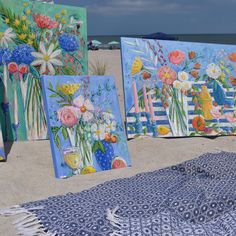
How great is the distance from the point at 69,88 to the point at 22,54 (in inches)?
43.6

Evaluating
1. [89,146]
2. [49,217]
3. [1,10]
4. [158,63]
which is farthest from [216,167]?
[1,10]

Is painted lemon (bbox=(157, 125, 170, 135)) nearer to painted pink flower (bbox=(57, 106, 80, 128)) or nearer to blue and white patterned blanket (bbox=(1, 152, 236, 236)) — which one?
painted pink flower (bbox=(57, 106, 80, 128))

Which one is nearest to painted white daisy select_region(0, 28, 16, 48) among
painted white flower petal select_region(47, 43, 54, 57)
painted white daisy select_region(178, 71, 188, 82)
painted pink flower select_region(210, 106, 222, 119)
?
painted white flower petal select_region(47, 43, 54, 57)

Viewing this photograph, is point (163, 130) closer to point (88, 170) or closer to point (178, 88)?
point (178, 88)

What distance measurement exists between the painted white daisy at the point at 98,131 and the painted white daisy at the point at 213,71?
215cm

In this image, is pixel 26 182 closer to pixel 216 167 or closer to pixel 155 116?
pixel 216 167

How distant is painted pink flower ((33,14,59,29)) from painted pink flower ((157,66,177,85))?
1549 millimetres

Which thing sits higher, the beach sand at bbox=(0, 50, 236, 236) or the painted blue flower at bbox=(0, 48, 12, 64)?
the painted blue flower at bbox=(0, 48, 12, 64)

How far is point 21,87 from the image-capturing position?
596 centimetres

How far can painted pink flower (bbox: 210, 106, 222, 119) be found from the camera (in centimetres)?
648

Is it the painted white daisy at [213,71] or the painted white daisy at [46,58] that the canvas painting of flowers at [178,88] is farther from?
the painted white daisy at [46,58]

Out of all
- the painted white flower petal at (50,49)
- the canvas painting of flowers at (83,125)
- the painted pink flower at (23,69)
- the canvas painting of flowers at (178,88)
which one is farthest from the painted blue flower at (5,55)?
the canvas painting of flowers at (178,88)

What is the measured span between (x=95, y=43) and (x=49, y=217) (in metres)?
26.6

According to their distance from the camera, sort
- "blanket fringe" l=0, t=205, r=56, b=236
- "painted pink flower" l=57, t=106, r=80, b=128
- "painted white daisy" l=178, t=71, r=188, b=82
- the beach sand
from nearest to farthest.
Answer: "blanket fringe" l=0, t=205, r=56, b=236, the beach sand, "painted pink flower" l=57, t=106, r=80, b=128, "painted white daisy" l=178, t=71, r=188, b=82
